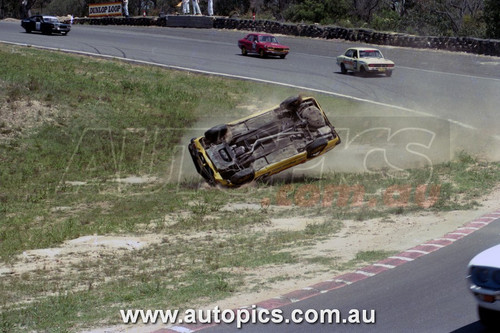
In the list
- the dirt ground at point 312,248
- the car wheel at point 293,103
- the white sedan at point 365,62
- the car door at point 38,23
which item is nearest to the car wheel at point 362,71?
the white sedan at point 365,62

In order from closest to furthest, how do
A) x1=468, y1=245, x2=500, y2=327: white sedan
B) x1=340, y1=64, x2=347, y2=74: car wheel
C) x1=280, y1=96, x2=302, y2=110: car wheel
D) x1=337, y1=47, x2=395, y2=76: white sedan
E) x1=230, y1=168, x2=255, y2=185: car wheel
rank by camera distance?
x1=468, y1=245, x2=500, y2=327: white sedan → x1=230, y1=168, x2=255, y2=185: car wheel → x1=280, y1=96, x2=302, y2=110: car wheel → x1=337, y1=47, x2=395, y2=76: white sedan → x1=340, y1=64, x2=347, y2=74: car wheel

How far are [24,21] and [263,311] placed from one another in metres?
42.2

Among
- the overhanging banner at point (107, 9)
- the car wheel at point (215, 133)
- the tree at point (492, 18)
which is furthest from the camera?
the overhanging banner at point (107, 9)

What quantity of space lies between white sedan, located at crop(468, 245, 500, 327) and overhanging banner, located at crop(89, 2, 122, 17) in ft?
174

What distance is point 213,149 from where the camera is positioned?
56.0ft

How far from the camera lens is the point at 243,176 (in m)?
16.2

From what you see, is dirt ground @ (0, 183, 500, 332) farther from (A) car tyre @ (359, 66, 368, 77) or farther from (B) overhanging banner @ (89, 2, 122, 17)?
(B) overhanging banner @ (89, 2, 122, 17)

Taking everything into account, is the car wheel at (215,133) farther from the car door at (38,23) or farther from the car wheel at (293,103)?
the car door at (38,23)

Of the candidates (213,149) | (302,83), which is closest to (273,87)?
(302,83)

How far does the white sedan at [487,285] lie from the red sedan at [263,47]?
2978 cm

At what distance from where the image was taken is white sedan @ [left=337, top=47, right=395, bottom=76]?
3097 cm

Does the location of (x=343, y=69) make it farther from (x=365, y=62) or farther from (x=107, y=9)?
(x=107, y=9)

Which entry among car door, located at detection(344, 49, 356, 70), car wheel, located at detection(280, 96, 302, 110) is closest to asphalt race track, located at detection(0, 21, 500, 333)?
car door, located at detection(344, 49, 356, 70)

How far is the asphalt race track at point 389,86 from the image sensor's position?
26.2 ft
